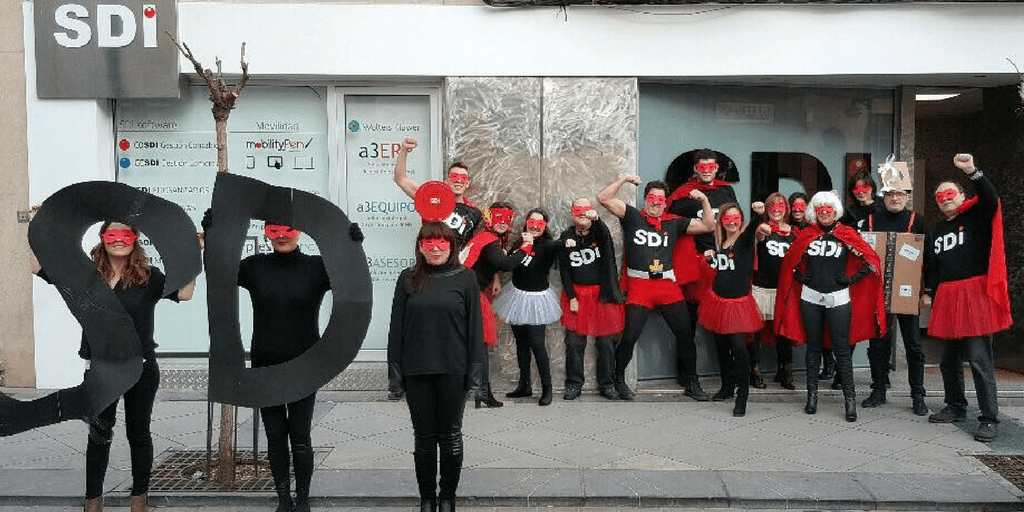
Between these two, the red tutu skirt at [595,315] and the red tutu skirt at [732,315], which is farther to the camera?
the red tutu skirt at [595,315]

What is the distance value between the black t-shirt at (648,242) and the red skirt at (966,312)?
231 cm

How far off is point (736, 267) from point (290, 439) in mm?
4357

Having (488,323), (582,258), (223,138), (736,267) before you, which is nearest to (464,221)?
(488,323)

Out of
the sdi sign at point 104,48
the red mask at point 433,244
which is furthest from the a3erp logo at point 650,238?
the sdi sign at point 104,48

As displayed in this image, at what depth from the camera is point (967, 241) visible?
7383 mm

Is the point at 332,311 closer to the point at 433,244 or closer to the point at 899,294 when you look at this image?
the point at 433,244

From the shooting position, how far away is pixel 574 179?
352 inches

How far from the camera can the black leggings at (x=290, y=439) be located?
5.35m

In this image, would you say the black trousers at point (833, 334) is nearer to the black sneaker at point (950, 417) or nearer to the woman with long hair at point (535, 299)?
the black sneaker at point (950, 417)

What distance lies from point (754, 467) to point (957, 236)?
Answer: 2.67 meters

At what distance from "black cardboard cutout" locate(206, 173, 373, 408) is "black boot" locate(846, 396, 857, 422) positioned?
4685 millimetres

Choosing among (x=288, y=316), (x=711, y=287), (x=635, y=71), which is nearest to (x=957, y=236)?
(x=711, y=287)

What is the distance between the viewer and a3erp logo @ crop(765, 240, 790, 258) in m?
8.77

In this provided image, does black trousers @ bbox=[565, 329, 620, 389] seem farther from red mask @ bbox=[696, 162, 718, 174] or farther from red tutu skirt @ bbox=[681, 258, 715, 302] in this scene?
red mask @ bbox=[696, 162, 718, 174]
